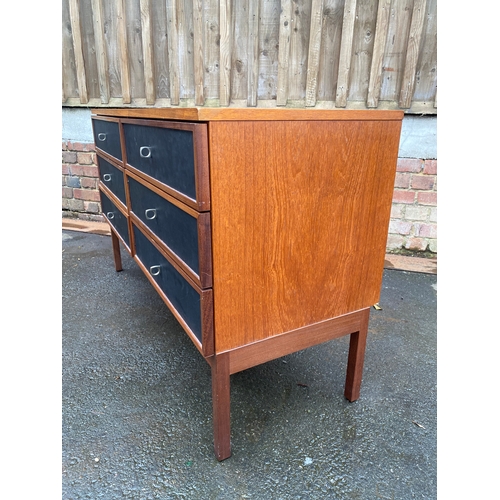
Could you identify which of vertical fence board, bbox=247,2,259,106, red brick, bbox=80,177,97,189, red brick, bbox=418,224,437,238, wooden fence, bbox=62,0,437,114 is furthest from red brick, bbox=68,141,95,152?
red brick, bbox=418,224,437,238

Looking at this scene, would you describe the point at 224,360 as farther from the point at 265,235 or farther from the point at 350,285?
the point at 350,285

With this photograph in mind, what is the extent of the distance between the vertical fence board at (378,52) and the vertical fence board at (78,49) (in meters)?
2.28

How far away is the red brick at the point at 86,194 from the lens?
3510 mm

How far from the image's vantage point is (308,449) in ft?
4.14

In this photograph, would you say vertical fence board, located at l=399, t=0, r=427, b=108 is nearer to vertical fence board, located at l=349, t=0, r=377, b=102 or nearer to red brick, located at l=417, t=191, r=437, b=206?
vertical fence board, located at l=349, t=0, r=377, b=102

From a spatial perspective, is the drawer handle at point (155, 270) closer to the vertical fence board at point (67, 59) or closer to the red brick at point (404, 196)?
the red brick at point (404, 196)

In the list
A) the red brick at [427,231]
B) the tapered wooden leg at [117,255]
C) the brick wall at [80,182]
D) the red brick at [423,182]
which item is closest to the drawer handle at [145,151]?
the tapered wooden leg at [117,255]

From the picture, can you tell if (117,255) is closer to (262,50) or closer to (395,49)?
(262,50)

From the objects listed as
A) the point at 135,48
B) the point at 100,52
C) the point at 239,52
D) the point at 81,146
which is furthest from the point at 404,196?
the point at 81,146

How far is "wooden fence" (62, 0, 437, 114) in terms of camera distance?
2.42 m

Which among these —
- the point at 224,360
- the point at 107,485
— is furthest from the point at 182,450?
the point at 224,360

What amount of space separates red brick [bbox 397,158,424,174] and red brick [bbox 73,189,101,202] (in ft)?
8.49

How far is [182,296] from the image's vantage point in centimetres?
120

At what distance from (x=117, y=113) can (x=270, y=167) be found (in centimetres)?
91
